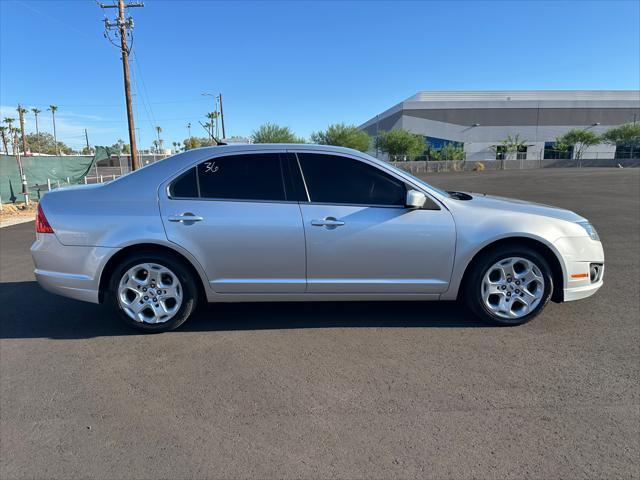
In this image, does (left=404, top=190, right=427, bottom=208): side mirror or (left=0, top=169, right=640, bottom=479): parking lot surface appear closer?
(left=0, top=169, right=640, bottom=479): parking lot surface

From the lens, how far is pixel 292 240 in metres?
3.71

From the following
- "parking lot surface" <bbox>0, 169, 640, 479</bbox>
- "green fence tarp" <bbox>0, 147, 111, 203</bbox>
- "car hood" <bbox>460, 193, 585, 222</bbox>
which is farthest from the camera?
"green fence tarp" <bbox>0, 147, 111, 203</bbox>

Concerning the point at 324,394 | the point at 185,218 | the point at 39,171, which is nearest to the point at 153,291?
the point at 185,218

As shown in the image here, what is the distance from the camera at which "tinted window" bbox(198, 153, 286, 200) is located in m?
3.81

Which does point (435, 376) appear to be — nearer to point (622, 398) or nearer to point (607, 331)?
point (622, 398)

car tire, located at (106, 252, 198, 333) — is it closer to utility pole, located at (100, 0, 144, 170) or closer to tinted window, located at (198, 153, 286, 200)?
tinted window, located at (198, 153, 286, 200)

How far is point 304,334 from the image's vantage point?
386cm

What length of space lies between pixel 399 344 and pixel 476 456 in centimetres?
137

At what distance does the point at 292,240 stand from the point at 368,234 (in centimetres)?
68

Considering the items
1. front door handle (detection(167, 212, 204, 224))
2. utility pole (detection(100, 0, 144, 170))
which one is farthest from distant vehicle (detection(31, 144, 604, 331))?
utility pole (detection(100, 0, 144, 170))

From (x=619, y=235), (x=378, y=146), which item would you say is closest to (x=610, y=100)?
(x=378, y=146)

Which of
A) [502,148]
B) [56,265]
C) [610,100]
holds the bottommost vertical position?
[56,265]

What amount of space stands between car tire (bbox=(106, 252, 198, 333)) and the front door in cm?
118

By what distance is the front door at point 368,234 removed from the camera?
12.2ft
